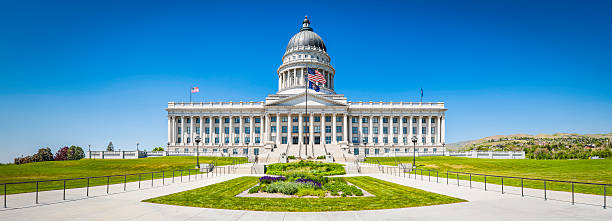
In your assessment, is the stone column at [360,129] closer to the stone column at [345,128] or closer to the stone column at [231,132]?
the stone column at [345,128]

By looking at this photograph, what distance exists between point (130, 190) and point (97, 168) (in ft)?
105

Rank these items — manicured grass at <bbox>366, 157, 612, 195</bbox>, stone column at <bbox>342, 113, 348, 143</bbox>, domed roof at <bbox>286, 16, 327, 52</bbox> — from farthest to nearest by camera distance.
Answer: domed roof at <bbox>286, 16, 327, 52</bbox>, stone column at <bbox>342, 113, 348, 143</bbox>, manicured grass at <bbox>366, 157, 612, 195</bbox>

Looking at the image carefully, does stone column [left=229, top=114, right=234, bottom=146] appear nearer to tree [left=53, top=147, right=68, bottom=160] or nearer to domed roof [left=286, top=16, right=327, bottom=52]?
domed roof [left=286, top=16, right=327, bottom=52]

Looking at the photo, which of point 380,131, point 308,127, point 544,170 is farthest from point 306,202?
point 380,131

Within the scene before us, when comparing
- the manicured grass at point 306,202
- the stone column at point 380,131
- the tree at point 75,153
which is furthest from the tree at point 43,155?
the stone column at point 380,131

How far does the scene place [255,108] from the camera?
91250 mm

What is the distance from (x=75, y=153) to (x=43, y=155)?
14696 mm

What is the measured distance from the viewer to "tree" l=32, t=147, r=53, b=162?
78062 millimetres

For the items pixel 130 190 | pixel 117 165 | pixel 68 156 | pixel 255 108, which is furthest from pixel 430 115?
pixel 68 156

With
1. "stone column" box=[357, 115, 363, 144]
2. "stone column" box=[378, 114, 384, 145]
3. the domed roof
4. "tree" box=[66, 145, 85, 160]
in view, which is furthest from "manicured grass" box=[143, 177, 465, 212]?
"tree" box=[66, 145, 85, 160]

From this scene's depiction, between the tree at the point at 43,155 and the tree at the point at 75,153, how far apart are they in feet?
19.8

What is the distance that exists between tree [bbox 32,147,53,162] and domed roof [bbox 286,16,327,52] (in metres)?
74.4

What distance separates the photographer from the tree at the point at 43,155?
78062 mm

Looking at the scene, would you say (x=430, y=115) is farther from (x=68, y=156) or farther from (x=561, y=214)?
(x=68, y=156)
